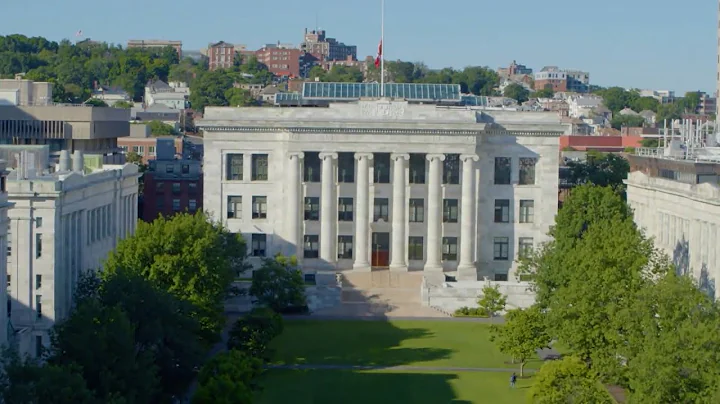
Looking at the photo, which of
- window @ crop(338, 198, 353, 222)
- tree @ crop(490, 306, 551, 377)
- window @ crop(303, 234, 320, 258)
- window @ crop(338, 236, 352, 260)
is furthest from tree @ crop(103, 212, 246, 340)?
window @ crop(338, 198, 353, 222)

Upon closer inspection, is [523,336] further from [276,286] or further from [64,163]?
[64,163]

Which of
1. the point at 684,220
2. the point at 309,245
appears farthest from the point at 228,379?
the point at 309,245

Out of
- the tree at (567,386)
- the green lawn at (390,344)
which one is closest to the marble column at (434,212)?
the green lawn at (390,344)

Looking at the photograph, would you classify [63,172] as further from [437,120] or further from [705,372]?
[705,372]

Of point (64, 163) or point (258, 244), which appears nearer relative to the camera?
point (64, 163)

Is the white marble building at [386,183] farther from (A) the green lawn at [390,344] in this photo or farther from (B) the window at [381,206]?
(A) the green lawn at [390,344]

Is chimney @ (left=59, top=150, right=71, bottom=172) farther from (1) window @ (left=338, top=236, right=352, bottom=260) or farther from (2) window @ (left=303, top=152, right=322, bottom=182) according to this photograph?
(1) window @ (left=338, top=236, right=352, bottom=260)
